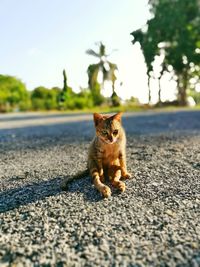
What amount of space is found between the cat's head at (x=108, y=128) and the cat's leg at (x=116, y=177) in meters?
0.34

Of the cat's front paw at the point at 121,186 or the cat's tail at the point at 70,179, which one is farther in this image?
the cat's tail at the point at 70,179

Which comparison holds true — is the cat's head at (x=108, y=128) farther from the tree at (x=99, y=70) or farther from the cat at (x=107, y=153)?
the tree at (x=99, y=70)

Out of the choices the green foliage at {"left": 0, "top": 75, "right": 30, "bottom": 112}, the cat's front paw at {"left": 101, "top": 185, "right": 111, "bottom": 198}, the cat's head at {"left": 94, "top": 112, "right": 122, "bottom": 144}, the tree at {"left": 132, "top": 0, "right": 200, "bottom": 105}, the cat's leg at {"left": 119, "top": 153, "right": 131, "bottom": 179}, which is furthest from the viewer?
the green foliage at {"left": 0, "top": 75, "right": 30, "bottom": 112}

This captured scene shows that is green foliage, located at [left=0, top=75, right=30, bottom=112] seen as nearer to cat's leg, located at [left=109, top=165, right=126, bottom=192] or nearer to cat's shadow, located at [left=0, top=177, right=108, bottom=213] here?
cat's shadow, located at [left=0, top=177, right=108, bottom=213]

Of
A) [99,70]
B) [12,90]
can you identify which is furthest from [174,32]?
[12,90]

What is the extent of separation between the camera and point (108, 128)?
416 centimetres

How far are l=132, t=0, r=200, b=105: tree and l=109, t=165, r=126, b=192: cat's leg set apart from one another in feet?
106

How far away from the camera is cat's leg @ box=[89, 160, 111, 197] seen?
3725 millimetres

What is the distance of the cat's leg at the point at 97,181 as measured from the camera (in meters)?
3.72

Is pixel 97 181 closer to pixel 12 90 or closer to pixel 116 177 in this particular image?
pixel 116 177

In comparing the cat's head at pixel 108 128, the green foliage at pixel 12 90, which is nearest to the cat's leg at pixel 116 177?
the cat's head at pixel 108 128

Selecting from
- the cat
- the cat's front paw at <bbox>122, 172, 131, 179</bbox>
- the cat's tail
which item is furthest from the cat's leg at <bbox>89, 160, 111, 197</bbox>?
the cat's front paw at <bbox>122, 172, 131, 179</bbox>

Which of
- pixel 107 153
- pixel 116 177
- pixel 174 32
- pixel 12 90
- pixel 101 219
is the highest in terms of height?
pixel 174 32

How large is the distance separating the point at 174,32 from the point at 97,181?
33971 mm
